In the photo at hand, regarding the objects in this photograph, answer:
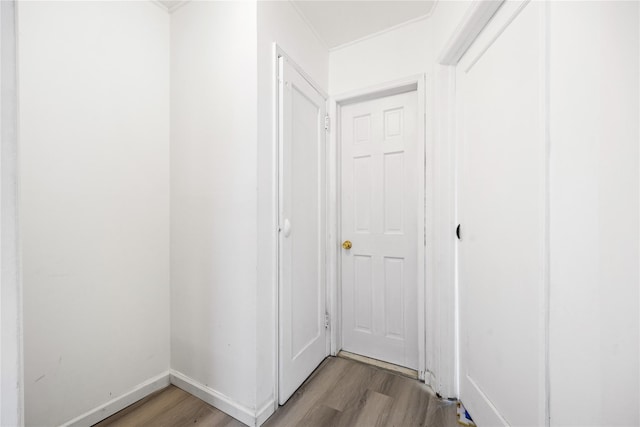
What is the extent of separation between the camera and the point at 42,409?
120 cm

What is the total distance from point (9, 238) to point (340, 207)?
1860mm

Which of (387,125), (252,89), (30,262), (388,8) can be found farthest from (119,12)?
(387,125)

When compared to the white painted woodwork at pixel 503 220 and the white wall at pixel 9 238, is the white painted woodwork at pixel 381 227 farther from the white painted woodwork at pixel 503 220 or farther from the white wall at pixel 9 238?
the white wall at pixel 9 238

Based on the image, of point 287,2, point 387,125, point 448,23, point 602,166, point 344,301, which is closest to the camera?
point 602,166

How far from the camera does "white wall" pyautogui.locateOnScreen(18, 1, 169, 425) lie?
1.21 metres

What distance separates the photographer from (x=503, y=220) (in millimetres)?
1165

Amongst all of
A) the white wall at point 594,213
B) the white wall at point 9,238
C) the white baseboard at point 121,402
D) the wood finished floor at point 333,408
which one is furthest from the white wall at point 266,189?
the white wall at point 594,213

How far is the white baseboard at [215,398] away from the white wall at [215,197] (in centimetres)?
1

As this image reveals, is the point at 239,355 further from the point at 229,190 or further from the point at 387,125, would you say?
the point at 387,125

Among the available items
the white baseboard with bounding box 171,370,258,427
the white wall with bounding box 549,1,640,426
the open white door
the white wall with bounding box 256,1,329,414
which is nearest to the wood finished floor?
the white baseboard with bounding box 171,370,258,427

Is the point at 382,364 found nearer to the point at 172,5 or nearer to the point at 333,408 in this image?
the point at 333,408

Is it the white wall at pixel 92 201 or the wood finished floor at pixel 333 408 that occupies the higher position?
the white wall at pixel 92 201

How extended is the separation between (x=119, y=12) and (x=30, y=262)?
145cm

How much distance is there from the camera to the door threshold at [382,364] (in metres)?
1.86
